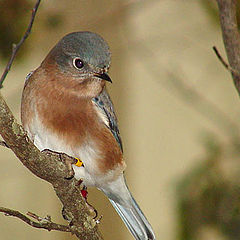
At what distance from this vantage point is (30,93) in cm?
287

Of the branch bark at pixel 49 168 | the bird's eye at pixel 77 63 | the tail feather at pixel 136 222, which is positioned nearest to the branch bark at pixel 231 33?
the bird's eye at pixel 77 63

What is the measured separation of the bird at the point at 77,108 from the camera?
9.18ft

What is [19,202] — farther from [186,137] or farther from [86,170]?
[86,170]

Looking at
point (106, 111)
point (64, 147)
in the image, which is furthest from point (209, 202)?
point (64, 147)

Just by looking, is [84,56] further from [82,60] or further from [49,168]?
[49,168]

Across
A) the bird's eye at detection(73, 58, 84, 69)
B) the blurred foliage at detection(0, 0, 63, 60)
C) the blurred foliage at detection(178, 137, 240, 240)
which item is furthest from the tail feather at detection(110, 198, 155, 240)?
the blurred foliage at detection(0, 0, 63, 60)

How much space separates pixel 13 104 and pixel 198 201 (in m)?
1.94

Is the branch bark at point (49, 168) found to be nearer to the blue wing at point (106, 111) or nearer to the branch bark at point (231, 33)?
the blue wing at point (106, 111)

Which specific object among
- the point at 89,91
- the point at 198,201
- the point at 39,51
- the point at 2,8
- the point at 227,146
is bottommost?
the point at 198,201

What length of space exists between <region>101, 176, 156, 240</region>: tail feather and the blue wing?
10.1 inches

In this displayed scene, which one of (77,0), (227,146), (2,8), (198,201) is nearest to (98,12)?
(77,0)

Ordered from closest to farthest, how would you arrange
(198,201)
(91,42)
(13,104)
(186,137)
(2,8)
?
(91,42) → (198,201) → (2,8) → (13,104) → (186,137)

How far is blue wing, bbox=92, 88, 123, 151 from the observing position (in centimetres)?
297

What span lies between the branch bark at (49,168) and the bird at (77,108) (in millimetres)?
426
